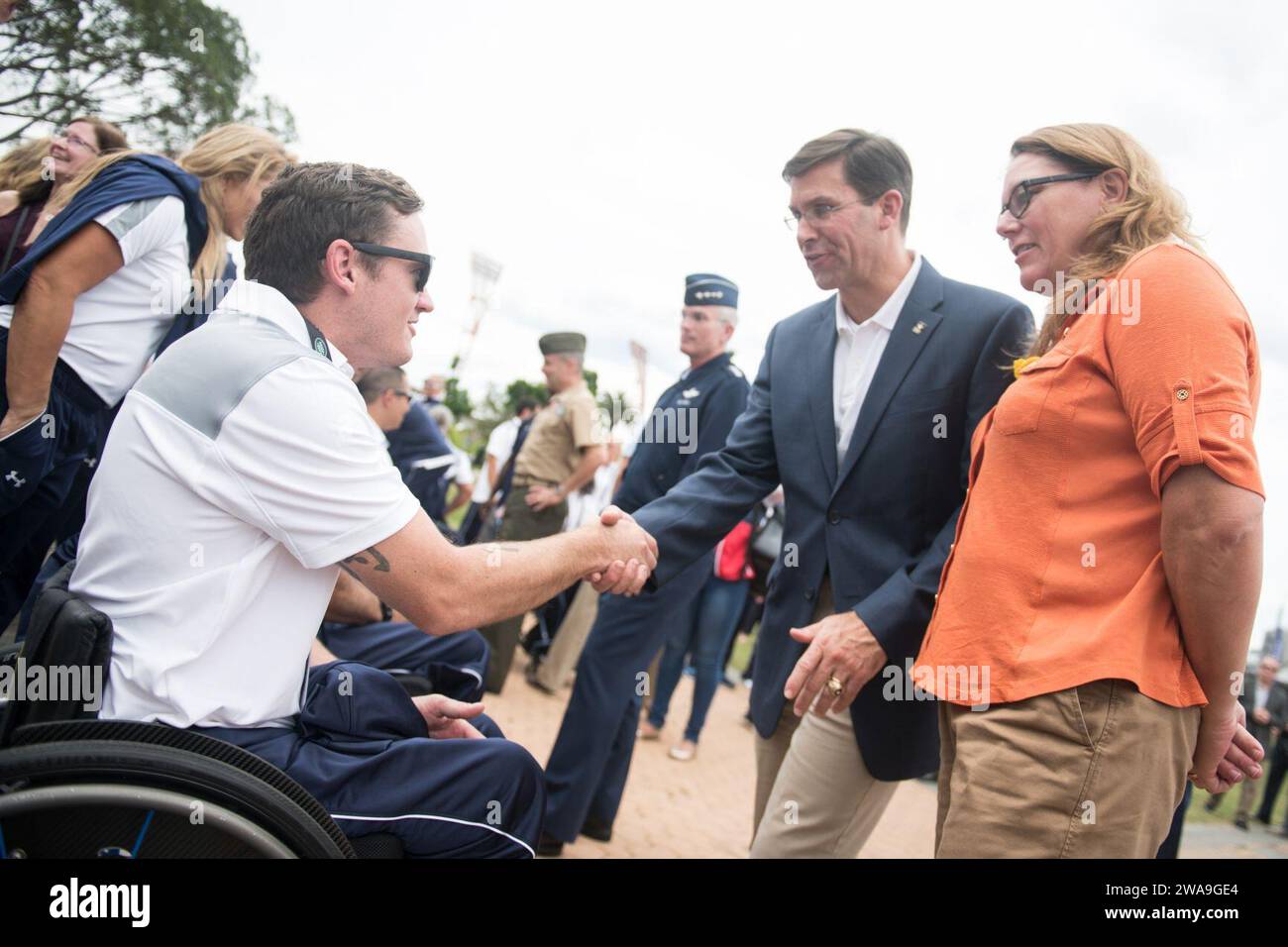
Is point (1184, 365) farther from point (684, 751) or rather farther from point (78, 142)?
point (684, 751)

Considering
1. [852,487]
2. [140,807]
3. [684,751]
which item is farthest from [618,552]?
[684,751]

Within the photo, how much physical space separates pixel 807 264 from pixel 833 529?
33.9 inches

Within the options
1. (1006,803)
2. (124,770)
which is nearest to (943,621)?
(1006,803)

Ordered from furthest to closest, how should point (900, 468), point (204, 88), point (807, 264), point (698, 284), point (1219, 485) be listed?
point (204, 88), point (698, 284), point (807, 264), point (900, 468), point (1219, 485)

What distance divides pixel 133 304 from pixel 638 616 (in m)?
2.30

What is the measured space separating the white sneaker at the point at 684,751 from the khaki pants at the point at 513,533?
139cm

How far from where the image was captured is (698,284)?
16.6ft

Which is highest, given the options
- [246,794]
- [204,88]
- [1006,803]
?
[204,88]

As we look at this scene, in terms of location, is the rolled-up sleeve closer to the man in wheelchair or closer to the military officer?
the man in wheelchair

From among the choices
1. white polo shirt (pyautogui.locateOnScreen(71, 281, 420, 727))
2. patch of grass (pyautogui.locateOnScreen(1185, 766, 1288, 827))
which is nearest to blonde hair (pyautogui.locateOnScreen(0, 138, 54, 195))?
white polo shirt (pyautogui.locateOnScreen(71, 281, 420, 727))

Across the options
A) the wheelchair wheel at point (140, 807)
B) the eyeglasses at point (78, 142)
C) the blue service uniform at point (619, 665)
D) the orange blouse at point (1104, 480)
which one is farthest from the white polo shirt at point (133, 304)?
the orange blouse at point (1104, 480)

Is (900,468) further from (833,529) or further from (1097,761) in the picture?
(1097,761)

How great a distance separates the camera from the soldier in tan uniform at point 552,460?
6613 mm

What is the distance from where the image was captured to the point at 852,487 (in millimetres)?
2600
